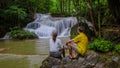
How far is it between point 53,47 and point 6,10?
19441 mm

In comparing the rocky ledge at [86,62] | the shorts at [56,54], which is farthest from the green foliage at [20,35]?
the rocky ledge at [86,62]

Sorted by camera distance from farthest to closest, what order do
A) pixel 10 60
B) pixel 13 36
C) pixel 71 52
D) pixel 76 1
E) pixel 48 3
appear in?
pixel 48 3
pixel 13 36
pixel 76 1
pixel 10 60
pixel 71 52

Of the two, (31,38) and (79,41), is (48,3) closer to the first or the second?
(31,38)

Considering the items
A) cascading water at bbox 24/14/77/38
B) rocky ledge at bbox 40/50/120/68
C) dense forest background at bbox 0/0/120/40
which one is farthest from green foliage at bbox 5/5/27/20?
rocky ledge at bbox 40/50/120/68

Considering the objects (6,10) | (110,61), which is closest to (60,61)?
(110,61)

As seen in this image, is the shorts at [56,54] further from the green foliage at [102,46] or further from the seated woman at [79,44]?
the green foliage at [102,46]

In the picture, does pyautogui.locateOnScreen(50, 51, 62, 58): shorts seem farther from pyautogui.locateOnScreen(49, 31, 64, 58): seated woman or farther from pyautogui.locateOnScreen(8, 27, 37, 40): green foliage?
pyautogui.locateOnScreen(8, 27, 37, 40): green foliage

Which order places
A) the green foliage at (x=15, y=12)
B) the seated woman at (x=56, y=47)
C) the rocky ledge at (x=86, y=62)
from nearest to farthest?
the rocky ledge at (x=86, y=62), the seated woman at (x=56, y=47), the green foliage at (x=15, y=12)

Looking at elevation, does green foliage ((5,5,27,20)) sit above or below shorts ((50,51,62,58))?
below

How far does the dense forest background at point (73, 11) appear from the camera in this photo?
626 inches

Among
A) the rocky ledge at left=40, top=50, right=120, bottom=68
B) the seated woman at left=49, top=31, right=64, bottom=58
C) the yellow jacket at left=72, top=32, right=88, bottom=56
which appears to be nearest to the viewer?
the rocky ledge at left=40, top=50, right=120, bottom=68

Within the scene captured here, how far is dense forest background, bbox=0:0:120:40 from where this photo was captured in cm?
1589

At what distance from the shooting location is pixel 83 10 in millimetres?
23469

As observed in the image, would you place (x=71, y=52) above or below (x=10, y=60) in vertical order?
above
